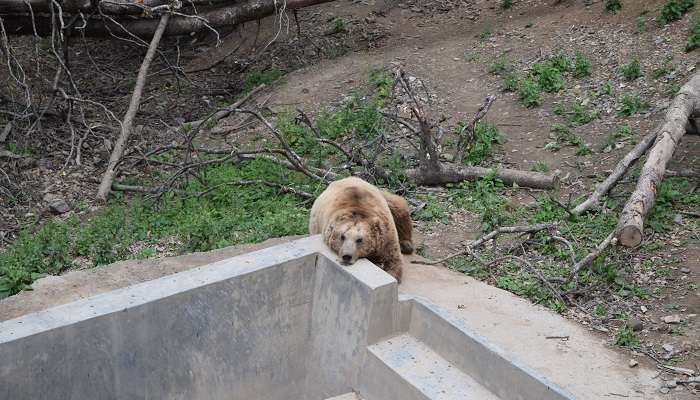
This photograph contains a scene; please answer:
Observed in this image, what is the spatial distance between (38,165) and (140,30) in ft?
8.52

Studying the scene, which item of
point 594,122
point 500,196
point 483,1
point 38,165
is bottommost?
point 38,165

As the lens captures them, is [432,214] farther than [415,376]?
Yes

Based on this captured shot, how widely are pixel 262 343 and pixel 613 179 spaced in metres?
4.17

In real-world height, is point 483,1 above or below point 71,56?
above

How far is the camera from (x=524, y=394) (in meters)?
4.98

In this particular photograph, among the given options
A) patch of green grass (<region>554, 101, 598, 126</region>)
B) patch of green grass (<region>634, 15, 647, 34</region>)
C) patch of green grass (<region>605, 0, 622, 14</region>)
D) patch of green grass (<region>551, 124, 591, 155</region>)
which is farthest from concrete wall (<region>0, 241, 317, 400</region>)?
patch of green grass (<region>605, 0, 622, 14</region>)

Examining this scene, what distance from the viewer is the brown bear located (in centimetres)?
620

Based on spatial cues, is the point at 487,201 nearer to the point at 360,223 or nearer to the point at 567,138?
the point at 567,138

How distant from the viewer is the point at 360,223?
21.2 feet

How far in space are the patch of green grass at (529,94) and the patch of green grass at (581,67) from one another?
0.58 metres

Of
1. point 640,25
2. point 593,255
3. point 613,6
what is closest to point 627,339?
point 593,255

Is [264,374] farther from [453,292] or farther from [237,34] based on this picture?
[237,34]

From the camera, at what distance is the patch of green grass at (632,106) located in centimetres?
1016

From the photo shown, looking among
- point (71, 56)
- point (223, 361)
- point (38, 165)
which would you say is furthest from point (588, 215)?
point (71, 56)
